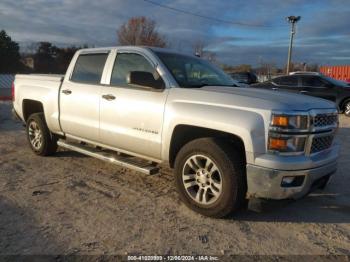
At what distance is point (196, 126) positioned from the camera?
4465 millimetres

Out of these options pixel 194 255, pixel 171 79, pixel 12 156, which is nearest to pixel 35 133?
pixel 12 156

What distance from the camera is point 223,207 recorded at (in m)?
Answer: 4.25

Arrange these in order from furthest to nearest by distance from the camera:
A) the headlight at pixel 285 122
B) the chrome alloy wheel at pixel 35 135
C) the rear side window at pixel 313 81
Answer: the rear side window at pixel 313 81 < the chrome alloy wheel at pixel 35 135 < the headlight at pixel 285 122

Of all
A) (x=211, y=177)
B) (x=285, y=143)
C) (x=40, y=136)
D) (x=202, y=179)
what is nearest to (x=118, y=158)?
(x=202, y=179)

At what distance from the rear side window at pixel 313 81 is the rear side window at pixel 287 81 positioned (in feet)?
1.04

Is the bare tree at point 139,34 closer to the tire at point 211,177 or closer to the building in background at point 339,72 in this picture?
the building in background at point 339,72

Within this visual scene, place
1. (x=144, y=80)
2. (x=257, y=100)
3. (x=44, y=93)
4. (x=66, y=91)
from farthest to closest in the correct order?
(x=44, y=93) → (x=66, y=91) → (x=144, y=80) → (x=257, y=100)

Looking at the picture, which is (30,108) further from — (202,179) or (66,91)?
(202,179)

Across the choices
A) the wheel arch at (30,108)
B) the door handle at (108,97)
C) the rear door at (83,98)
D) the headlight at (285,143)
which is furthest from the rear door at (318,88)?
the headlight at (285,143)

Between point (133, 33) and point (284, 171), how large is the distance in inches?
1707

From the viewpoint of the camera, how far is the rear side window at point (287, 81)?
1531 centimetres

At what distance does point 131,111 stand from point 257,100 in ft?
5.66

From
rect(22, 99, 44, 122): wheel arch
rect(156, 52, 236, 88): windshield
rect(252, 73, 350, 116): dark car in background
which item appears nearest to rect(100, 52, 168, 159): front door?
rect(156, 52, 236, 88): windshield

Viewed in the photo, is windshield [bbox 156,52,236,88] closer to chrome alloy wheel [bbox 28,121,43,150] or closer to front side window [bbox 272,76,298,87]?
chrome alloy wheel [bbox 28,121,43,150]
